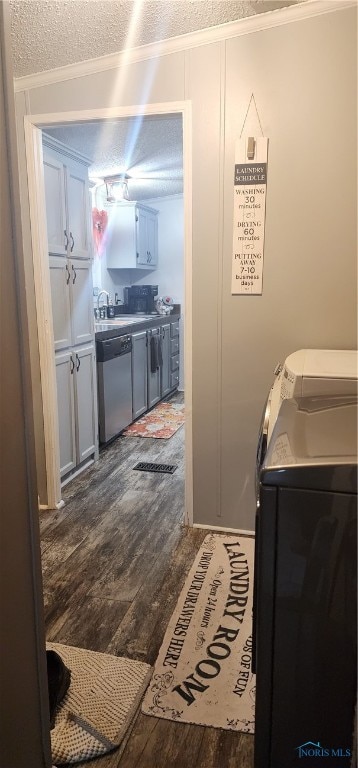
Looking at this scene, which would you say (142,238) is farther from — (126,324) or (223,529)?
(223,529)

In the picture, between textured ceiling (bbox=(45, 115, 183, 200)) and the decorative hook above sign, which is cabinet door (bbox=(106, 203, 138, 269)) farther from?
the decorative hook above sign

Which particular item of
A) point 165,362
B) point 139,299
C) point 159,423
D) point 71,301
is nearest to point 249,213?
point 71,301

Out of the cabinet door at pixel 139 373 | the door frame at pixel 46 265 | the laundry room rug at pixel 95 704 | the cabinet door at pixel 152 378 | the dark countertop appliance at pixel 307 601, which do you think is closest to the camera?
the dark countertop appliance at pixel 307 601

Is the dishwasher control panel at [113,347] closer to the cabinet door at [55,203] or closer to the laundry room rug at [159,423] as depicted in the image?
the laundry room rug at [159,423]

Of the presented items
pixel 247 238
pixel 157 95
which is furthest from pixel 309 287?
pixel 157 95

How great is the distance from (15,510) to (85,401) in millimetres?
2448

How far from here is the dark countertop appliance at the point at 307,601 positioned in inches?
36.5

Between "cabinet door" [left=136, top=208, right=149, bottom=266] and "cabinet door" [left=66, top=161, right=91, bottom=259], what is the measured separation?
1907 mm

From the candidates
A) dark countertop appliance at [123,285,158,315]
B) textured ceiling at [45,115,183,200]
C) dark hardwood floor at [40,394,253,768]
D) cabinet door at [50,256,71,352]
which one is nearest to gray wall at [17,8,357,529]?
textured ceiling at [45,115,183,200]

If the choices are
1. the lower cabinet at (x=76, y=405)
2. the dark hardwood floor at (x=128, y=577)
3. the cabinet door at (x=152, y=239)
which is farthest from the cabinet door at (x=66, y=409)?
the cabinet door at (x=152, y=239)

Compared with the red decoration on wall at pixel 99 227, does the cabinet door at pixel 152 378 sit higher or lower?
lower

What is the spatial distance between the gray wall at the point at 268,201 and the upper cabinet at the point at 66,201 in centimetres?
Result: 41

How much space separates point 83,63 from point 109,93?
7.5 inches

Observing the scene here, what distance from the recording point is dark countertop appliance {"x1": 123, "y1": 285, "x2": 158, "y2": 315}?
5.82 m
